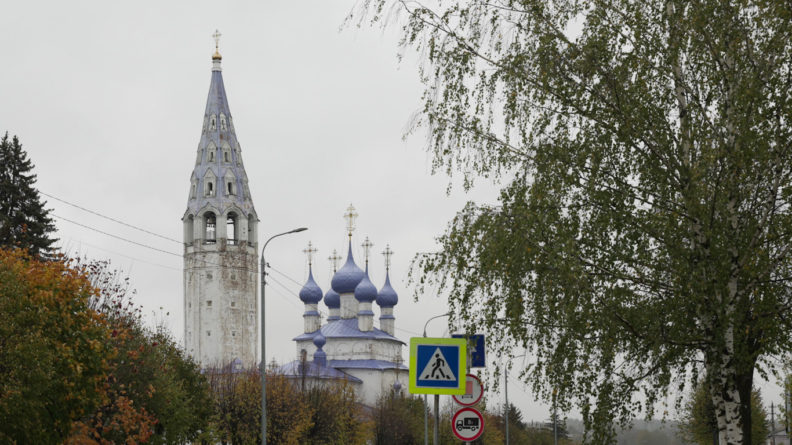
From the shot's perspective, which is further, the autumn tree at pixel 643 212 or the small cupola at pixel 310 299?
the small cupola at pixel 310 299

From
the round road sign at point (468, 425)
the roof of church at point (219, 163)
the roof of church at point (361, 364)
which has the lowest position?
the round road sign at point (468, 425)

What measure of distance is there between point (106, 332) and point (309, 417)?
28.6 m

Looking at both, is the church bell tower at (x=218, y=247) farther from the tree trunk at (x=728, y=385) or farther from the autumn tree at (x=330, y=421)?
the tree trunk at (x=728, y=385)

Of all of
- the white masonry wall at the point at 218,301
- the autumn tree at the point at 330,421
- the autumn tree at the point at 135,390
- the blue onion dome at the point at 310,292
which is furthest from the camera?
the blue onion dome at the point at 310,292

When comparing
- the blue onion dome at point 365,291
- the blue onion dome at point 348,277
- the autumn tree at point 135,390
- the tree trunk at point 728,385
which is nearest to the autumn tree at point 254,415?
the autumn tree at point 135,390

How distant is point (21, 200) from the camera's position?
41812 millimetres

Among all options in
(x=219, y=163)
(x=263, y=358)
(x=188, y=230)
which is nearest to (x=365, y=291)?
(x=188, y=230)

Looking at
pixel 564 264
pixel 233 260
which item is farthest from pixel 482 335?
pixel 233 260

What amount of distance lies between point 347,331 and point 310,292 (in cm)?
683

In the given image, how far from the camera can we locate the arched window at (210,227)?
10181 centimetres

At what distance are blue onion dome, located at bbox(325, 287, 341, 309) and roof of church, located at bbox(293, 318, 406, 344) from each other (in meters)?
2.61

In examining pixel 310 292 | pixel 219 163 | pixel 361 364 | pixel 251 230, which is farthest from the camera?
pixel 310 292

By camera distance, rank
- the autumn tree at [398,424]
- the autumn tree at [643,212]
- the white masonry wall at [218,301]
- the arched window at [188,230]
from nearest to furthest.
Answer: the autumn tree at [643,212]
the autumn tree at [398,424]
the white masonry wall at [218,301]
the arched window at [188,230]

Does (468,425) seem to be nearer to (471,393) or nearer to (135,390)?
(471,393)
